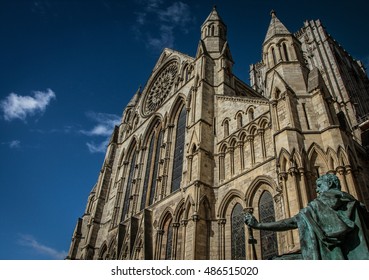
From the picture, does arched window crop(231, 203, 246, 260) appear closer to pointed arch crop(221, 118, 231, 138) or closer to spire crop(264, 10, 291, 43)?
pointed arch crop(221, 118, 231, 138)

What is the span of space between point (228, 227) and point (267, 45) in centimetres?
886

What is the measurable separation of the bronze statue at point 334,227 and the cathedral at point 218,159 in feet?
5.36

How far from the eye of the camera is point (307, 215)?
4.63 metres

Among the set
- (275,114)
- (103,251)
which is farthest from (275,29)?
(103,251)

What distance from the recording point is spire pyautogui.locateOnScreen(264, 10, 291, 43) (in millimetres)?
16000

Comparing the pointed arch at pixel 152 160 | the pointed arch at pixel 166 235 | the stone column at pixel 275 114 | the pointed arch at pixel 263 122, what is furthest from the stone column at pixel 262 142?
the pointed arch at pixel 152 160

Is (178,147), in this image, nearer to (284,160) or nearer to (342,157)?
(284,160)

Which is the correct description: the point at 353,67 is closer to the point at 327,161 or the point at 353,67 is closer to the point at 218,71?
the point at 218,71

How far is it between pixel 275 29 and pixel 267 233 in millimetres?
9945

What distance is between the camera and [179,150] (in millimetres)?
20672

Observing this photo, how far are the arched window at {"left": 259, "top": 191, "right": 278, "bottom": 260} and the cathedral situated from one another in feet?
0.14

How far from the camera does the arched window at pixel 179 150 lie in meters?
19.0

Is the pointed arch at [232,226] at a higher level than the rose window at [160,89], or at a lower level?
lower

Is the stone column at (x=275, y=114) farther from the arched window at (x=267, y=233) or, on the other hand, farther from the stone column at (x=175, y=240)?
the stone column at (x=175, y=240)
